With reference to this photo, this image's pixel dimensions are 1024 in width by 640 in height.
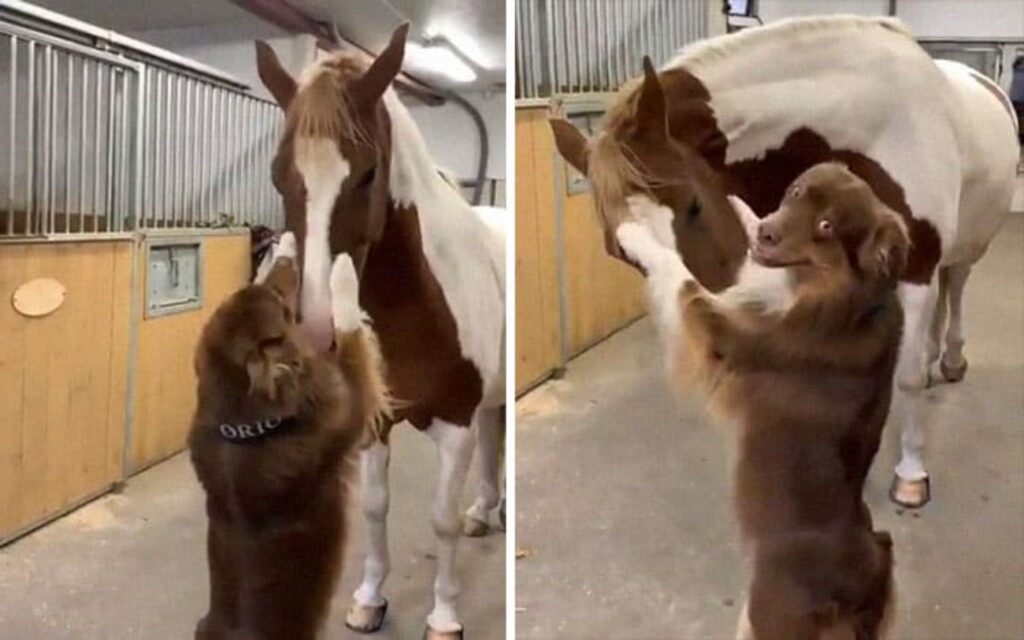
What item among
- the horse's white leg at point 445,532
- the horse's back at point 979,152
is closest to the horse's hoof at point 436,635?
the horse's white leg at point 445,532

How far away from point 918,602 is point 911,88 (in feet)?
1.74

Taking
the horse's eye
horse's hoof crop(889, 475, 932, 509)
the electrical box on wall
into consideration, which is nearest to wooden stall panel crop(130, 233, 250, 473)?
the electrical box on wall

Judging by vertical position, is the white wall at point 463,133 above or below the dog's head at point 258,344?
above

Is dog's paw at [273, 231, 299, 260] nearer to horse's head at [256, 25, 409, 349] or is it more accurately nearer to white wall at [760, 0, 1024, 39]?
horse's head at [256, 25, 409, 349]

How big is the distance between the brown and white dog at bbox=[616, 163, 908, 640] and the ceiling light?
0.76 feet

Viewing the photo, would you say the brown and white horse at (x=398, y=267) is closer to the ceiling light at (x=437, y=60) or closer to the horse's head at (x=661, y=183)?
the ceiling light at (x=437, y=60)

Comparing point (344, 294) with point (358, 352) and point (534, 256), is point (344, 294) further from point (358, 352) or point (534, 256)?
point (534, 256)

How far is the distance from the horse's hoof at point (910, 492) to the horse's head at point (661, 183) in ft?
0.94

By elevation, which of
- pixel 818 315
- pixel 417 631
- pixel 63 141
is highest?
pixel 63 141

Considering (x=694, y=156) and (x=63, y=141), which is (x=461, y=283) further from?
(x=63, y=141)

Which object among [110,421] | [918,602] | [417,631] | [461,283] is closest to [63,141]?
[110,421]

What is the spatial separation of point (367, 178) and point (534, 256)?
0.73ft

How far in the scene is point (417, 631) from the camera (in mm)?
1053

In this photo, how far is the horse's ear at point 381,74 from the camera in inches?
38.1
